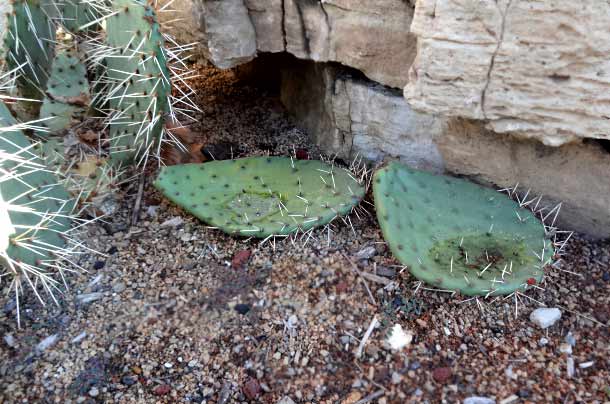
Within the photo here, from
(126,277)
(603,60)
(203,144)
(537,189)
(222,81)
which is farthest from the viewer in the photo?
(222,81)

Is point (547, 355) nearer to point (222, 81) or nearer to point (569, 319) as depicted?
point (569, 319)

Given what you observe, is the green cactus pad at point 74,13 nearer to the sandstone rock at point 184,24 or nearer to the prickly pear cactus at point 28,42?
the prickly pear cactus at point 28,42

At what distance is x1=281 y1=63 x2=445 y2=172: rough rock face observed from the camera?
7.56 feet

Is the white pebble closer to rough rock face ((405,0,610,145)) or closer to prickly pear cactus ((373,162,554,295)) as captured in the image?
prickly pear cactus ((373,162,554,295))

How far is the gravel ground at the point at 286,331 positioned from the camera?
1.71 m

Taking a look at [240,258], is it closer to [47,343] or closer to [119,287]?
[119,287]

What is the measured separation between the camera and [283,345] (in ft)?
5.99

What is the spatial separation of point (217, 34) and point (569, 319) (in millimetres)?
1724

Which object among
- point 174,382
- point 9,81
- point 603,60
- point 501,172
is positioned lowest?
point 174,382

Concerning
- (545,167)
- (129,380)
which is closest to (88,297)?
(129,380)

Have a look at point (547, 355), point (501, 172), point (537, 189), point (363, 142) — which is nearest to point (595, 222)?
point (537, 189)

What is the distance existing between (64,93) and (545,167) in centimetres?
194

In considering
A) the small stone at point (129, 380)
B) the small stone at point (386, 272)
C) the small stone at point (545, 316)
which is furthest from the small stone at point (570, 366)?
the small stone at point (129, 380)

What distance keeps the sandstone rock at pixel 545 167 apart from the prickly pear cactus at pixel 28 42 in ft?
5.47
